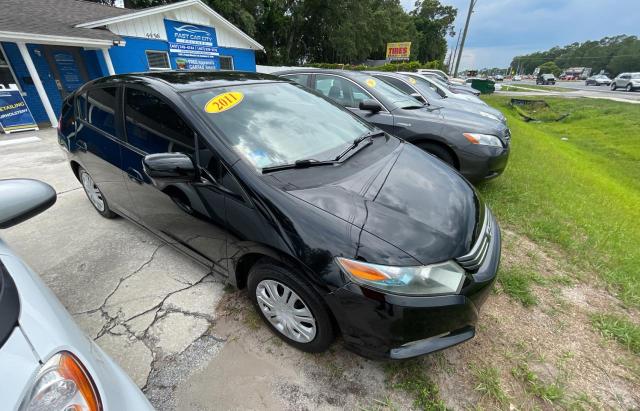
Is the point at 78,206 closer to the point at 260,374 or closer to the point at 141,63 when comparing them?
the point at 260,374

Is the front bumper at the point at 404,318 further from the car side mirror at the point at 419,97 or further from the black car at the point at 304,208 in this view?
the car side mirror at the point at 419,97

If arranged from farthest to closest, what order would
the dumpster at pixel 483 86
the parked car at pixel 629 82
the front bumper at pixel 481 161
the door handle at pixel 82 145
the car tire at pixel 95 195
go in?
the parked car at pixel 629 82
the dumpster at pixel 483 86
the front bumper at pixel 481 161
the car tire at pixel 95 195
the door handle at pixel 82 145

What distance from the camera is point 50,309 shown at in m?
1.01

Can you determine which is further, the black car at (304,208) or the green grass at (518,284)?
the green grass at (518,284)

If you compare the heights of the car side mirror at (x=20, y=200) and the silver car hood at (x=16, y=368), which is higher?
the car side mirror at (x=20, y=200)

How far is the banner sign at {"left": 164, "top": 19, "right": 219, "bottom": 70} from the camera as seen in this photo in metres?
11.9

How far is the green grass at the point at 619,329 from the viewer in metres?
1.94

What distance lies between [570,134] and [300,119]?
15556mm

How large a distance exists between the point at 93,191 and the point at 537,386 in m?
4.32

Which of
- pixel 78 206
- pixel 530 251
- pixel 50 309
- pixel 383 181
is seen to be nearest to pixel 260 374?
pixel 50 309

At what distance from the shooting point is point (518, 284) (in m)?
2.40

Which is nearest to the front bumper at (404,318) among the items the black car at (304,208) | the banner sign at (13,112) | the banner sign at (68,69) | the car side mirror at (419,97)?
the black car at (304,208)

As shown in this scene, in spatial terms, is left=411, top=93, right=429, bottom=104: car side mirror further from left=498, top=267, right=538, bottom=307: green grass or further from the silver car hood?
the silver car hood

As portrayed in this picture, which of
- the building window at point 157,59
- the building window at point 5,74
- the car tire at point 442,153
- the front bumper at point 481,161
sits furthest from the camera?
the building window at point 157,59
